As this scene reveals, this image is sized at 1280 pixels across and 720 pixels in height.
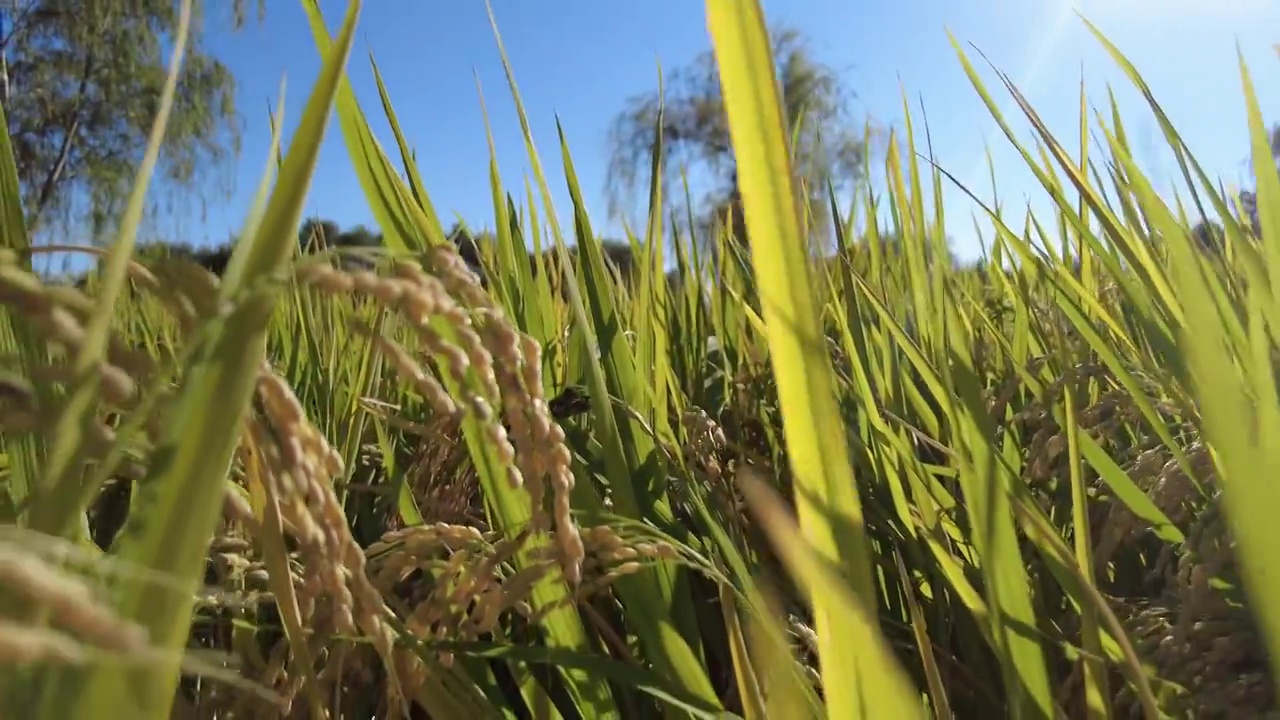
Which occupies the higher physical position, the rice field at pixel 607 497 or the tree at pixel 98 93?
the tree at pixel 98 93

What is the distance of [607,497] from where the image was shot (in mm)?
720

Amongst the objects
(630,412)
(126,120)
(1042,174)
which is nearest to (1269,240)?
(1042,174)

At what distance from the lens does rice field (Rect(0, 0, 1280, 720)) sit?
8.0 inches

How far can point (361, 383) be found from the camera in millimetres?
787

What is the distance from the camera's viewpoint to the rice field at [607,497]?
8.0 inches

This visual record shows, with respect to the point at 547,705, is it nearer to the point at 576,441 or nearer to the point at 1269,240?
the point at 576,441

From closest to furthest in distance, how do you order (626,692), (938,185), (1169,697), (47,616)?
(47,616), (1169,697), (626,692), (938,185)

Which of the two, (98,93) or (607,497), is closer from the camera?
(607,497)

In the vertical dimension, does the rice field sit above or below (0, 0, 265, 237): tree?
below

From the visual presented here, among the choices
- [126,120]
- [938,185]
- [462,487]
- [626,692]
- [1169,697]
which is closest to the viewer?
[1169,697]

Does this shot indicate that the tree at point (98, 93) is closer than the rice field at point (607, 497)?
No

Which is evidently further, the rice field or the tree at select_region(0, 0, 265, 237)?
the tree at select_region(0, 0, 265, 237)

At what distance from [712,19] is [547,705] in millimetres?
365

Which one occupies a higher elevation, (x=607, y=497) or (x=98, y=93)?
(x=98, y=93)
